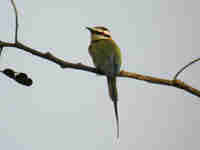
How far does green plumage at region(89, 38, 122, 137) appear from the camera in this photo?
77.2 inches

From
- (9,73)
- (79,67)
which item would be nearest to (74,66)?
(79,67)

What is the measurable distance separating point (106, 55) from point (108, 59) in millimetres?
76

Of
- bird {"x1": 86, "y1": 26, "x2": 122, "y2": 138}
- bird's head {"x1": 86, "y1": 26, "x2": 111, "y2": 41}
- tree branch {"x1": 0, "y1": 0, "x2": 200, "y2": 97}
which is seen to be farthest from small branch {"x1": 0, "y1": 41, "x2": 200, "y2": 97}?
bird's head {"x1": 86, "y1": 26, "x2": 111, "y2": 41}

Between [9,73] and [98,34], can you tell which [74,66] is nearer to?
[9,73]

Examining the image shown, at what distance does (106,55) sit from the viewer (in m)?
2.25

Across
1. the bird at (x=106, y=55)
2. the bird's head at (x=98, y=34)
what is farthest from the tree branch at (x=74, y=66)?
the bird's head at (x=98, y=34)

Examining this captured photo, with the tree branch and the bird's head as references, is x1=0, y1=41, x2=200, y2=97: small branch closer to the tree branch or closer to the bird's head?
the tree branch

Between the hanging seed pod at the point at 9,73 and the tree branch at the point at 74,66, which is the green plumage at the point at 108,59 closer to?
the tree branch at the point at 74,66

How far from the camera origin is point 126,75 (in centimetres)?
136

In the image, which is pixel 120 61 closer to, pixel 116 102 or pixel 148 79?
pixel 116 102

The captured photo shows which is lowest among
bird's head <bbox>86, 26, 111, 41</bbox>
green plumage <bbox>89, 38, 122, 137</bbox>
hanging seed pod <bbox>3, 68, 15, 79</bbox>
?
green plumage <bbox>89, 38, 122, 137</bbox>

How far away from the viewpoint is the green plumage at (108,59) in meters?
1.96

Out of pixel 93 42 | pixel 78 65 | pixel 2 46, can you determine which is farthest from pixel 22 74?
pixel 93 42

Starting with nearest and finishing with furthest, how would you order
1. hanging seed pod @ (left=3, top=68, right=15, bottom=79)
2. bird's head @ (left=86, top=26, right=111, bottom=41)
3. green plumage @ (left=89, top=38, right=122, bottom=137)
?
hanging seed pod @ (left=3, top=68, right=15, bottom=79)
green plumage @ (left=89, top=38, right=122, bottom=137)
bird's head @ (left=86, top=26, right=111, bottom=41)
